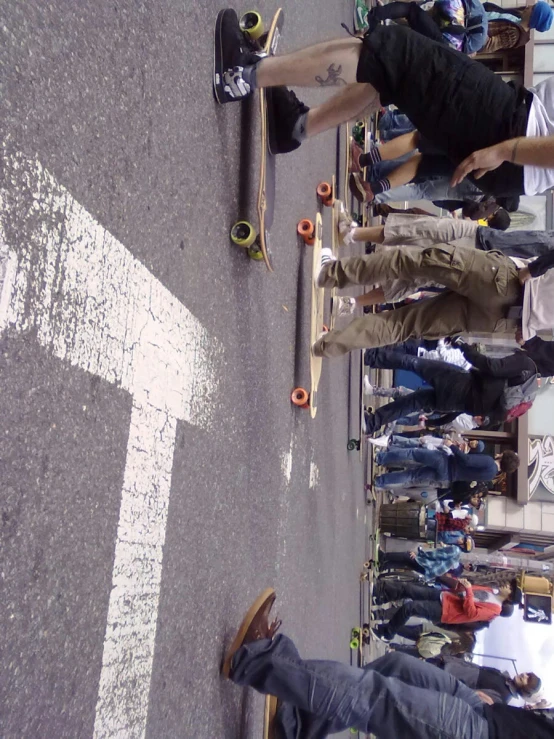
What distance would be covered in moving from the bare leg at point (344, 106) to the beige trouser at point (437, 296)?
81cm

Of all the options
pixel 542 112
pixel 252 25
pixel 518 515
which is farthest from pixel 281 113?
pixel 518 515

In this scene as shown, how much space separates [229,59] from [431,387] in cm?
358

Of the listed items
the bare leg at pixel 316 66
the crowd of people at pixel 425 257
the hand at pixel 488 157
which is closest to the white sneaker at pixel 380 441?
the crowd of people at pixel 425 257

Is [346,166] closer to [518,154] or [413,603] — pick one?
[518,154]

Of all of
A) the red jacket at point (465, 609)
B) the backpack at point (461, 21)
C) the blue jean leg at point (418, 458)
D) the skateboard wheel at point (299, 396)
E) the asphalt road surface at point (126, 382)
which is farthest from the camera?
the blue jean leg at point (418, 458)

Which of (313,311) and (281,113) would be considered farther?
(313,311)

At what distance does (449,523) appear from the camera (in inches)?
281

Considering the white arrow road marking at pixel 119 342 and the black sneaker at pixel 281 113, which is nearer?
the white arrow road marking at pixel 119 342

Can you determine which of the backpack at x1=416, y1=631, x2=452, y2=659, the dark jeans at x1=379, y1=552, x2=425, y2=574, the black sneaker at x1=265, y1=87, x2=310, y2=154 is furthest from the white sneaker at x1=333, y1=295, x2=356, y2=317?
the dark jeans at x1=379, y1=552, x2=425, y2=574

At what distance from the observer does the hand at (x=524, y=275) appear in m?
2.85

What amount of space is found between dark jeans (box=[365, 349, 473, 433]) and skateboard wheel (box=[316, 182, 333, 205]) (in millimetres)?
1750

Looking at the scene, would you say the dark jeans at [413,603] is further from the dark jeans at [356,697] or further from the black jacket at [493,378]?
the dark jeans at [356,697]

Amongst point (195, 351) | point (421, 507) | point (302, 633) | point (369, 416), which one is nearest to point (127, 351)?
point (195, 351)

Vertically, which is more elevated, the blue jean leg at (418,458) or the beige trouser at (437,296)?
the beige trouser at (437,296)
